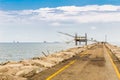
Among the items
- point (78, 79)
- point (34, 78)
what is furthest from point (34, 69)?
point (78, 79)

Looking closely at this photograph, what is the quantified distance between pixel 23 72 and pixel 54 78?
321 centimetres

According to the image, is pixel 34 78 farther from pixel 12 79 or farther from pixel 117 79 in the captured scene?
pixel 117 79

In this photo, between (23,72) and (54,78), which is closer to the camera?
(54,78)

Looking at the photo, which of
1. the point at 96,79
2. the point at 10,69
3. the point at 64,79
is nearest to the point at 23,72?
the point at 10,69

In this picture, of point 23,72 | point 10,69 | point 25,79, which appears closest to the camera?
point 25,79

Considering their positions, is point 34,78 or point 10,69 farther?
point 10,69

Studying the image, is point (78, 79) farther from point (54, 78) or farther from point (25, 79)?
point (25, 79)

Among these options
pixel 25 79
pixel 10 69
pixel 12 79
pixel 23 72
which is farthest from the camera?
pixel 10 69

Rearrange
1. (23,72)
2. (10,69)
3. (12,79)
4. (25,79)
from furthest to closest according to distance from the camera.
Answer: (10,69) → (23,72) → (25,79) → (12,79)

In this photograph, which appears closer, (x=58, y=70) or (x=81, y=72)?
(x=81, y=72)

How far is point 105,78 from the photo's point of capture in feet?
64.6

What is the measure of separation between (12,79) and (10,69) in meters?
5.95

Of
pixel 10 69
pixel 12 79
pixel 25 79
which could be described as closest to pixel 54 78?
pixel 25 79

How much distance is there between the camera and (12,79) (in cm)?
1755
